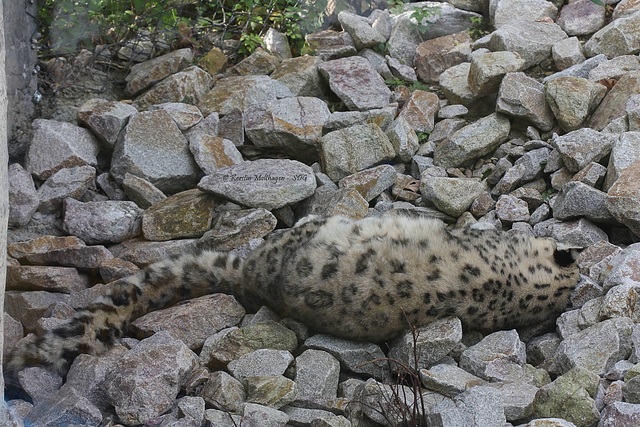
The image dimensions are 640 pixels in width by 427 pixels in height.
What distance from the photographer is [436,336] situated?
3.82 metres

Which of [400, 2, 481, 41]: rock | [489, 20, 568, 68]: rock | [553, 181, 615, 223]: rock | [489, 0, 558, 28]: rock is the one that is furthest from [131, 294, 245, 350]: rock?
[489, 0, 558, 28]: rock

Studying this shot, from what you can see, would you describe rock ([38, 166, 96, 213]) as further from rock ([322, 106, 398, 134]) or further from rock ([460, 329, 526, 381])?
rock ([460, 329, 526, 381])

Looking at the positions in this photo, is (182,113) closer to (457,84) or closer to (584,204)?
(457,84)

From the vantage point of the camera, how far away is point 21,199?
18.2 feet

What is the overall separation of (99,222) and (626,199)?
4.01 metres

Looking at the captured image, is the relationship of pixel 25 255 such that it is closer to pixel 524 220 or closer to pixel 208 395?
pixel 208 395

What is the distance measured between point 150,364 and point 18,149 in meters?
3.43

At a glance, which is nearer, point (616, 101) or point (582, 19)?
point (616, 101)

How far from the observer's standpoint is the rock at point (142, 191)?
19.4ft

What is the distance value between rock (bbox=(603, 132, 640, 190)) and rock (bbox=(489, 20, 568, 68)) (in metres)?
1.97

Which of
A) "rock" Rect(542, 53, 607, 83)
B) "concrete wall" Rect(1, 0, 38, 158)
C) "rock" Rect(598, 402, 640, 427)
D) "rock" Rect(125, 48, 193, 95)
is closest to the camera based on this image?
"rock" Rect(598, 402, 640, 427)

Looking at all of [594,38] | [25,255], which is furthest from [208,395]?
[594,38]

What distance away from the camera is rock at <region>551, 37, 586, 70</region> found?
6984 mm

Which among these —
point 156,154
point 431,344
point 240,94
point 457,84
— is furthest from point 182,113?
point 431,344
